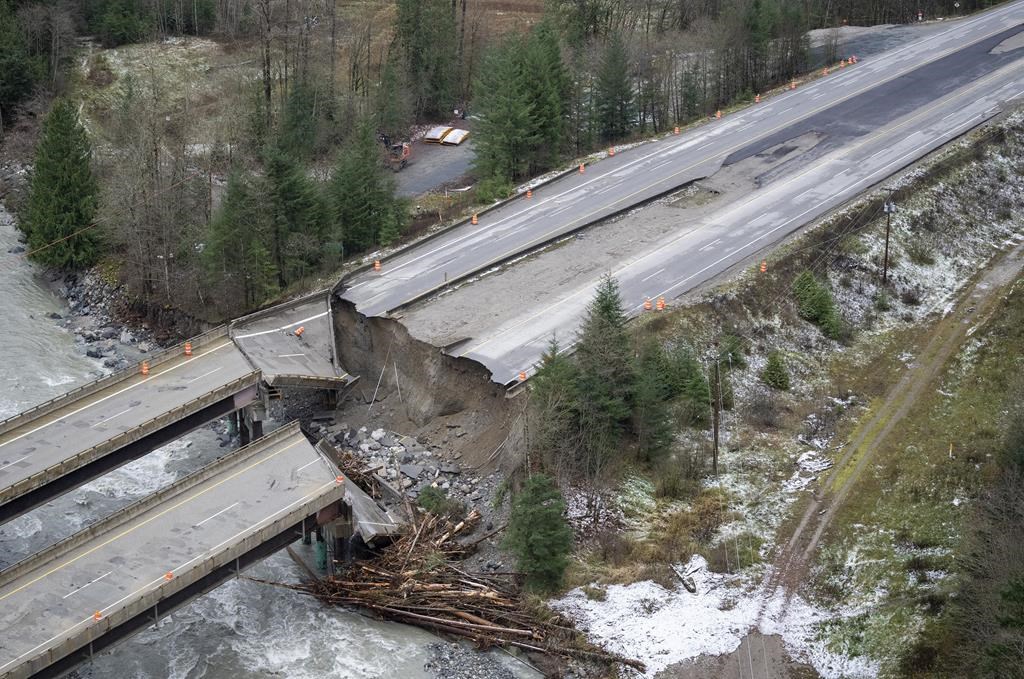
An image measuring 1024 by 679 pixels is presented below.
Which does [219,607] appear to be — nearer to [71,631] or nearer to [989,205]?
[71,631]

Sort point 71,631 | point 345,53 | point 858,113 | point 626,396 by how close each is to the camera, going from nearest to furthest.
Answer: point 71,631, point 626,396, point 858,113, point 345,53

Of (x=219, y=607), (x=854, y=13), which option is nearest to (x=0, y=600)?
(x=219, y=607)

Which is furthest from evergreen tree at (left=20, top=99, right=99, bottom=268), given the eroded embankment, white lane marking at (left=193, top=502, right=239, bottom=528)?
white lane marking at (left=193, top=502, right=239, bottom=528)

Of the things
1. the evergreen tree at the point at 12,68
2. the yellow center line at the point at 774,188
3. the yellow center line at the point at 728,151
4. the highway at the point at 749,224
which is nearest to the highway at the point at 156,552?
the highway at the point at 749,224

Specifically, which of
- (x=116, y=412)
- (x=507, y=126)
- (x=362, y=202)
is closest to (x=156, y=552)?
(x=116, y=412)

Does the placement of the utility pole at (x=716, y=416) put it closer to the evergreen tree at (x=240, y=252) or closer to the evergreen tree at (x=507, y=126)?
the evergreen tree at (x=507, y=126)

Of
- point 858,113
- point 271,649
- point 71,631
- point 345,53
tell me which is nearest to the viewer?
point 71,631

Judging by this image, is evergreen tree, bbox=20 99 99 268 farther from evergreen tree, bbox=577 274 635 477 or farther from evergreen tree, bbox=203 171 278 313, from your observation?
evergreen tree, bbox=577 274 635 477
